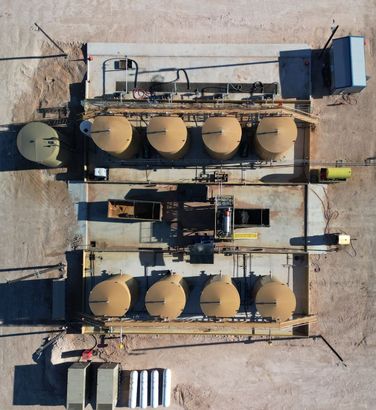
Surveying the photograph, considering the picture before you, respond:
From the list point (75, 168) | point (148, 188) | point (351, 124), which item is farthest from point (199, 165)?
point (351, 124)

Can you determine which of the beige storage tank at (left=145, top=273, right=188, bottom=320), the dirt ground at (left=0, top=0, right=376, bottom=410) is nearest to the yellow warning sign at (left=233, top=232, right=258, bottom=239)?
the dirt ground at (left=0, top=0, right=376, bottom=410)

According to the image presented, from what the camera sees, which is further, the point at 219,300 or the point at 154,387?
the point at 154,387

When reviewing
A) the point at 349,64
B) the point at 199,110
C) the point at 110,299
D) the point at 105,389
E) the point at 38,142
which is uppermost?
the point at 349,64

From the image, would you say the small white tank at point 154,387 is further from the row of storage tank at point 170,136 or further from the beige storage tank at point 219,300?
the row of storage tank at point 170,136

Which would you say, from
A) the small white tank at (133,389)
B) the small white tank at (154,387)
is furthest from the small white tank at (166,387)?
the small white tank at (133,389)

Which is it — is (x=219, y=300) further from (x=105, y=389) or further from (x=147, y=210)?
(x=105, y=389)

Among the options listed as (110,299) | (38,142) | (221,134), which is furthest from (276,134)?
(38,142)
